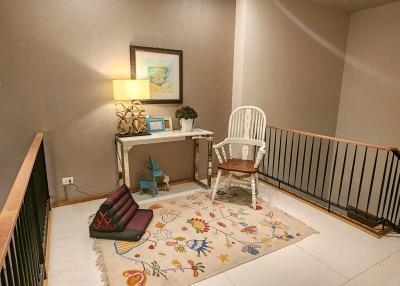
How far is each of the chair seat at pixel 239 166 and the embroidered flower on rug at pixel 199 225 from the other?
0.63 meters

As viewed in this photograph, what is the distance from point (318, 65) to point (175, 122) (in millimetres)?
2629

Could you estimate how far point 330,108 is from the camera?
4562 millimetres

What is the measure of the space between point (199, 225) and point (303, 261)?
94 centimetres

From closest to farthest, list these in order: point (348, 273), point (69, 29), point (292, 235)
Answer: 1. point (348, 273)
2. point (292, 235)
3. point (69, 29)

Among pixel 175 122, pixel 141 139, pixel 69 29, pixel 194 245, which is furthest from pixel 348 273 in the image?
pixel 69 29

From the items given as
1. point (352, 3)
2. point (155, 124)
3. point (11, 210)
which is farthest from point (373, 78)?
point (11, 210)

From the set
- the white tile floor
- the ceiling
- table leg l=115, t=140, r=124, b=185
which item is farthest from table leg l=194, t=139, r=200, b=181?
the ceiling

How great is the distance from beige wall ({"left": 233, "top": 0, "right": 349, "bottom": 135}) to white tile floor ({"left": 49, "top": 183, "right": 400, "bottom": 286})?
195 centimetres

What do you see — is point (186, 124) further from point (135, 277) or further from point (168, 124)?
point (135, 277)

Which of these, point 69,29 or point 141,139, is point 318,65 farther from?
point 69,29

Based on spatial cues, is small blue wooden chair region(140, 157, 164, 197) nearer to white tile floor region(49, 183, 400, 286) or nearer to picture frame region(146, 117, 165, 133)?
picture frame region(146, 117, 165, 133)

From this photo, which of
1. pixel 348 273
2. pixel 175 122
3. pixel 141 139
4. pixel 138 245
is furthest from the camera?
pixel 175 122

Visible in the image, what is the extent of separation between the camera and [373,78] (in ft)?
13.5

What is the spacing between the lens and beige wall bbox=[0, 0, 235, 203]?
245 centimetres
